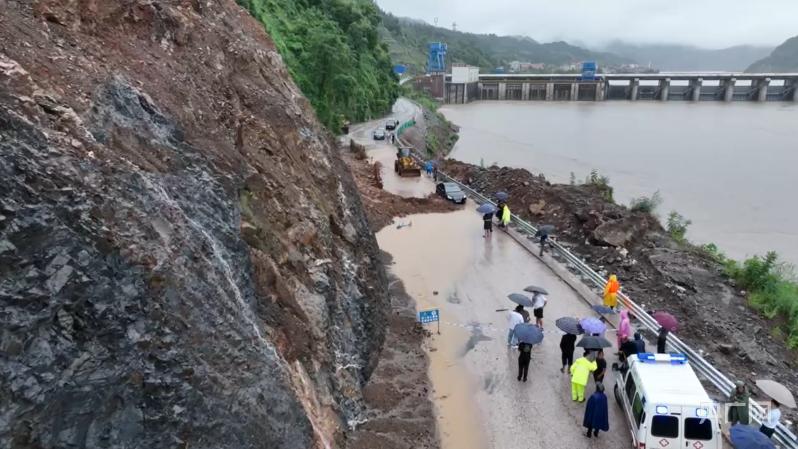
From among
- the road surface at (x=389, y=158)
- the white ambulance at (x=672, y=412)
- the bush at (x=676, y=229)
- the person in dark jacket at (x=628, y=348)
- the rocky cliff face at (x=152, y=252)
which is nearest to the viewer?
the rocky cliff face at (x=152, y=252)

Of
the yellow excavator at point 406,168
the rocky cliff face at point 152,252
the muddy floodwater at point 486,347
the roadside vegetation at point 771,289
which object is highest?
the rocky cliff face at point 152,252

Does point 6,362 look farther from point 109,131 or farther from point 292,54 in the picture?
point 292,54

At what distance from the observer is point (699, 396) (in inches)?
411

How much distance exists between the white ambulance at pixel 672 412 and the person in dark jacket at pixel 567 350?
2839 millimetres

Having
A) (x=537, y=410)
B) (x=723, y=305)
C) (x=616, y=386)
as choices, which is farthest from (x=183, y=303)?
(x=723, y=305)

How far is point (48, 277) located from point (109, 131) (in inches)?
107

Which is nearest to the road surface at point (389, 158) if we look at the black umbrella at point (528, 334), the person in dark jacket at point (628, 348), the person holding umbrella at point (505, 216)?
the person holding umbrella at point (505, 216)

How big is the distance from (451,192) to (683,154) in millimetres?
40624

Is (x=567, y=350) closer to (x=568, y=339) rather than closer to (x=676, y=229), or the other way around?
(x=568, y=339)

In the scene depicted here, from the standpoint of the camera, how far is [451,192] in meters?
32.2

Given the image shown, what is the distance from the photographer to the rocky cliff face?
18.8 feet

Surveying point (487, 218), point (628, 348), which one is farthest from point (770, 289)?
point (628, 348)

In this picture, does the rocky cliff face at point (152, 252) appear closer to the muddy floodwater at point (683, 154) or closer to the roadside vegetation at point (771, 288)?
the roadside vegetation at point (771, 288)

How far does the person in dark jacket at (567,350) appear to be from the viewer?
14.2 metres
